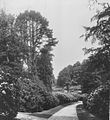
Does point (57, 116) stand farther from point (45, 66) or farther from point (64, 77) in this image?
point (64, 77)

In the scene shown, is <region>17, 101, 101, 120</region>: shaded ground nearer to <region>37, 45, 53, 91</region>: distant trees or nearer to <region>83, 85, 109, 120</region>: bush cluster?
<region>83, 85, 109, 120</region>: bush cluster

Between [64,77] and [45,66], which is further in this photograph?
[64,77]

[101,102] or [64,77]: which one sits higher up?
[64,77]

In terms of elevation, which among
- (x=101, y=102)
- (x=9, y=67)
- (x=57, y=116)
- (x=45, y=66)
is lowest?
(x=57, y=116)

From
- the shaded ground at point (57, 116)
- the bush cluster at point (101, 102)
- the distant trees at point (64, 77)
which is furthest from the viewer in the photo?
the distant trees at point (64, 77)

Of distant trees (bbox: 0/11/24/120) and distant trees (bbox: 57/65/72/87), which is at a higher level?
distant trees (bbox: 57/65/72/87)

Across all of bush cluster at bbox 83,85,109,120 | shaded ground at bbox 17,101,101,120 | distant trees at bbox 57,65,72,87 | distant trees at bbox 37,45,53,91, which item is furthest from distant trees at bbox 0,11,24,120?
distant trees at bbox 57,65,72,87

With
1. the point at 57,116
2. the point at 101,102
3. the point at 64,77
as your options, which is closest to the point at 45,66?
the point at 57,116

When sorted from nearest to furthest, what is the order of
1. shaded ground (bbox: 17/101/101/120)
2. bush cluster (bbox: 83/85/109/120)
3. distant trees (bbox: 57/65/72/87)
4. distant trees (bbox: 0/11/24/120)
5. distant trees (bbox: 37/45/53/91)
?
distant trees (bbox: 0/11/24/120) → shaded ground (bbox: 17/101/101/120) → bush cluster (bbox: 83/85/109/120) → distant trees (bbox: 37/45/53/91) → distant trees (bbox: 57/65/72/87)

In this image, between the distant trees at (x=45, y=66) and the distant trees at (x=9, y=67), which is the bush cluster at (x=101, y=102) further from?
the distant trees at (x=45, y=66)

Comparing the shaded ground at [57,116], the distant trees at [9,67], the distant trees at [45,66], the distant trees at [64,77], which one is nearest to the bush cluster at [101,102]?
the shaded ground at [57,116]

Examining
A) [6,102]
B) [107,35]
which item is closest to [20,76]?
[6,102]

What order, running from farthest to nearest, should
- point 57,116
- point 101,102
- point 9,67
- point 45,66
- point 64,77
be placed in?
1. point 64,77
2. point 45,66
3. point 57,116
4. point 101,102
5. point 9,67

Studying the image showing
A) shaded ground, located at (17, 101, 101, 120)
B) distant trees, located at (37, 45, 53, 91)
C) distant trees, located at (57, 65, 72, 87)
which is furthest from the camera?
distant trees, located at (57, 65, 72, 87)
